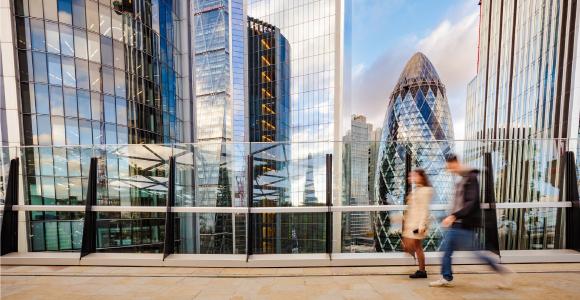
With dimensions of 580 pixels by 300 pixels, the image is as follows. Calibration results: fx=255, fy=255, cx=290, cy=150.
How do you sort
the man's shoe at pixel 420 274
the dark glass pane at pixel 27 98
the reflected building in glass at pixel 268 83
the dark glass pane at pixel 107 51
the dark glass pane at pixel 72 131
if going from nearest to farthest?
the man's shoe at pixel 420 274, the dark glass pane at pixel 27 98, the dark glass pane at pixel 72 131, the dark glass pane at pixel 107 51, the reflected building in glass at pixel 268 83

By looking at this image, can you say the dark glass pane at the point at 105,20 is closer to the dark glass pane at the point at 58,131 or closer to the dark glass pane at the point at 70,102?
the dark glass pane at the point at 70,102

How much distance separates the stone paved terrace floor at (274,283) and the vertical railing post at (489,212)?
1.50 feet

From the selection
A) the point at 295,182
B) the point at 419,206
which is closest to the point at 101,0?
the point at 295,182

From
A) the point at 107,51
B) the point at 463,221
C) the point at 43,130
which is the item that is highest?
the point at 107,51

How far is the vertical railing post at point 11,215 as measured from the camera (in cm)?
511

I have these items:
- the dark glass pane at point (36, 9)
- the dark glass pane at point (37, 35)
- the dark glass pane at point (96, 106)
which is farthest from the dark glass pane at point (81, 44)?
the dark glass pane at point (96, 106)

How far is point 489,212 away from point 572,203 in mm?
1609

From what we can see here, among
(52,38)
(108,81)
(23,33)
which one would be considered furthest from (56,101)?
(23,33)

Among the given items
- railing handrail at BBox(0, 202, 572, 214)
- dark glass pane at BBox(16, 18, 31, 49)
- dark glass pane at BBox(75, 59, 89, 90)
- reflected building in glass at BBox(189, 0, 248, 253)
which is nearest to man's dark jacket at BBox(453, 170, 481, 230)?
railing handrail at BBox(0, 202, 572, 214)

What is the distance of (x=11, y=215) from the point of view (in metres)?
5.26

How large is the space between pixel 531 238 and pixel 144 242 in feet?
80.4

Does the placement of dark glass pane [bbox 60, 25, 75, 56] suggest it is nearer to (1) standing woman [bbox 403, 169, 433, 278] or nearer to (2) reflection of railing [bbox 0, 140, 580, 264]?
(2) reflection of railing [bbox 0, 140, 580, 264]

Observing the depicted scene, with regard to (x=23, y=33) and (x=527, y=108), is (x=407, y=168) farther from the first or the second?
(x=527, y=108)

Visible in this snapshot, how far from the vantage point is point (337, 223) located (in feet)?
18.4
